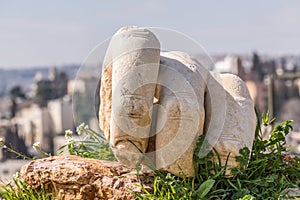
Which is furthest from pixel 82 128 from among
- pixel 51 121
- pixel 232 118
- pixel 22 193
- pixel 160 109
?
pixel 51 121

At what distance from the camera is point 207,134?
264 centimetres

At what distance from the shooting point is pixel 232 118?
2711 millimetres

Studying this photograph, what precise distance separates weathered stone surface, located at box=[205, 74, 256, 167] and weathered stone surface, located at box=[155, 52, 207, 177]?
11 centimetres

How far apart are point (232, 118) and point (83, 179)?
821mm

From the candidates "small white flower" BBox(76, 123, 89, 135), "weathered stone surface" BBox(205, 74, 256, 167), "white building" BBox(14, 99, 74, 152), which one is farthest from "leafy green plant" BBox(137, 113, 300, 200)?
"white building" BBox(14, 99, 74, 152)

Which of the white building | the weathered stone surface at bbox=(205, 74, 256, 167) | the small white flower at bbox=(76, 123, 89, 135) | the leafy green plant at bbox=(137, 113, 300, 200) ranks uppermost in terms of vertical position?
the weathered stone surface at bbox=(205, 74, 256, 167)

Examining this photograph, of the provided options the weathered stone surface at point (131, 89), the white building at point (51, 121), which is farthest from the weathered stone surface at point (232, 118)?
the white building at point (51, 121)

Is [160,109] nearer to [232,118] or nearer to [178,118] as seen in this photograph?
[178,118]

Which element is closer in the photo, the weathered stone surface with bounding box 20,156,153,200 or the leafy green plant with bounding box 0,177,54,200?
the weathered stone surface with bounding box 20,156,153,200

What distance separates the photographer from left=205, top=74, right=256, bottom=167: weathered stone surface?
2.62 m

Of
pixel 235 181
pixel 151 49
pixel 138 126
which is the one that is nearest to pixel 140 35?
pixel 151 49

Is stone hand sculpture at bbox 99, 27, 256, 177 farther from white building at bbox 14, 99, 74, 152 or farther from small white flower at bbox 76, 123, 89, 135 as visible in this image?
white building at bbox 14, 99, 74, 152

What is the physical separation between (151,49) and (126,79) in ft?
0.70

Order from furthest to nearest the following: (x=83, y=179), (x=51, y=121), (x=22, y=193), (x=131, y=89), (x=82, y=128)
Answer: (x=51, y=121), (x=82, y=128), (x=22, y=193), (x=83, y=179), (x=131, y=89)
